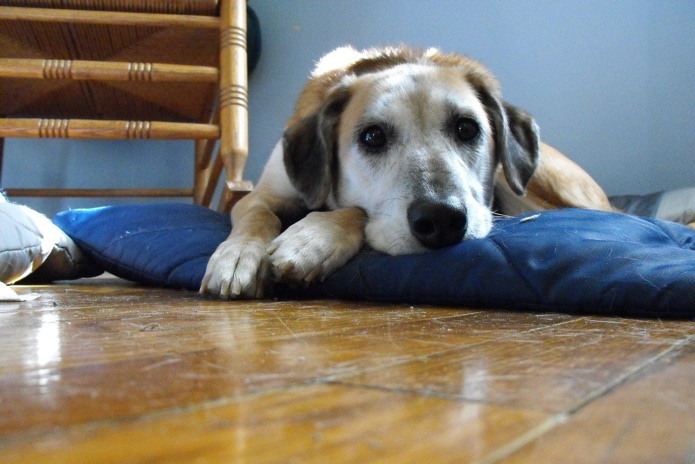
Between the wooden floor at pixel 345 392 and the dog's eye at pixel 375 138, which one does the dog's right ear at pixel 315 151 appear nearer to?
the dog's eye at pixel 375 138

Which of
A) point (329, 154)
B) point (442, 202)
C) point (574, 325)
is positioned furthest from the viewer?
point (329, 154)

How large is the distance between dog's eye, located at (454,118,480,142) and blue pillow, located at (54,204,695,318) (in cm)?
20

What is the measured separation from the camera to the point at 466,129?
1370 millimetres

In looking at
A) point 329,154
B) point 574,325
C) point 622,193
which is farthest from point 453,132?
point 622,193

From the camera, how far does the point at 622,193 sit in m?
2.82

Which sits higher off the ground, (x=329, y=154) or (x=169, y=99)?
(x=169, y=99)

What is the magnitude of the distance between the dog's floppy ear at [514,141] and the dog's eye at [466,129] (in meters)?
0.16

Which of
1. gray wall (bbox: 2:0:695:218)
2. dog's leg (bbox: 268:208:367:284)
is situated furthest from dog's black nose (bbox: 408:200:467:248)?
gray wall (bbox: 2:0:695:218)

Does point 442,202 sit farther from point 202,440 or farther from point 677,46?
point 677,46

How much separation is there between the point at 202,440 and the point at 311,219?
0.87m

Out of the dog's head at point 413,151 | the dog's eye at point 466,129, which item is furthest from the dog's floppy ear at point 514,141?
the dog's eye at point 466,129

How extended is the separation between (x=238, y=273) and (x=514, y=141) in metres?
0.80

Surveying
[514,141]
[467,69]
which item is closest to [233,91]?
[467,69]

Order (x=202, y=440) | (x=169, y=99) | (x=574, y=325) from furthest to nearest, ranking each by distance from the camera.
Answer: (x=169, y=99), (x=574, y=325), (x=202, y=440)
